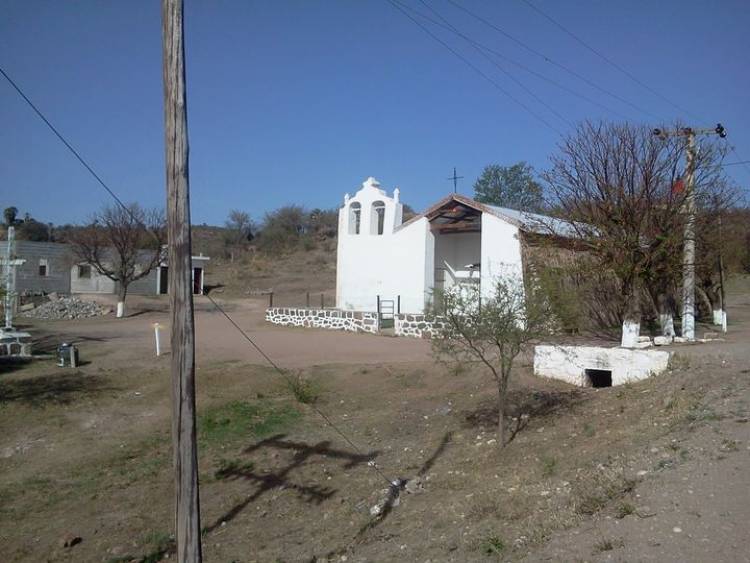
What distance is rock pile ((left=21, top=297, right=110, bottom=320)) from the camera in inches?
1439

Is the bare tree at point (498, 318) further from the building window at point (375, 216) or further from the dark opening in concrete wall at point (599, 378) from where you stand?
the building window at point (375, 216)

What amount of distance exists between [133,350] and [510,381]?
1304cm

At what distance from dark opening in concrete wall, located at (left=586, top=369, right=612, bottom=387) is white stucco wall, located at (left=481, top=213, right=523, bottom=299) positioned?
32.6 feet

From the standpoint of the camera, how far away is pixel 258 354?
21.8 metres

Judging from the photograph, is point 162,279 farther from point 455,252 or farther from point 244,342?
point 244,342

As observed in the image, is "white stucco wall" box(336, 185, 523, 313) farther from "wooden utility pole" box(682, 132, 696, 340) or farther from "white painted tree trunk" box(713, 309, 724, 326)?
"wooden utility pole" box(682, 132, 696, 340)

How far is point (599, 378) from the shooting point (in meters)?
14.8

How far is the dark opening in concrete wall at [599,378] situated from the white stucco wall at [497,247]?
9951 millimetres

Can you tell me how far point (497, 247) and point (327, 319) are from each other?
822 centimetres

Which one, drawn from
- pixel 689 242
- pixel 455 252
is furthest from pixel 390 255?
pixel 689 242

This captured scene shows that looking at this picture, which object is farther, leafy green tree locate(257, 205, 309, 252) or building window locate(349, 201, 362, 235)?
leafy green tree locate(257, 205, 309, 252)

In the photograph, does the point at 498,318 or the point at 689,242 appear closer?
the point at 498,318

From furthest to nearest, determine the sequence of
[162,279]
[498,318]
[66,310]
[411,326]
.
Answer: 1. [162,279]
2. [66,310]
3. [411,326]
4. [498,318]

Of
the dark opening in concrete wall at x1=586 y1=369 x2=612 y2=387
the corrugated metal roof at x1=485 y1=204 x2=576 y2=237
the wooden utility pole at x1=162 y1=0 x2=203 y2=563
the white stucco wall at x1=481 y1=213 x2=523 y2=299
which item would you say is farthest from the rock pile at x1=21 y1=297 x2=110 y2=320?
the wooden utility pole at x1=162 y1=0 x2=203 y2=563
